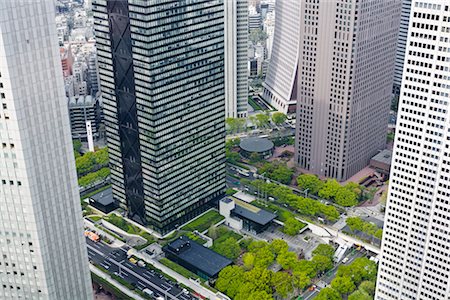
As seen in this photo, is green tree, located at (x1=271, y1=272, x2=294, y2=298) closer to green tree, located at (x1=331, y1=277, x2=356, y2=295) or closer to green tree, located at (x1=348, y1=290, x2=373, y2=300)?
green tree, located at (x1=331, y1=277, x2=356, y2=295)

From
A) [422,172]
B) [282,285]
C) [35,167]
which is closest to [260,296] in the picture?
[282,285]

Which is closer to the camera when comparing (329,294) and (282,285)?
(329,294)


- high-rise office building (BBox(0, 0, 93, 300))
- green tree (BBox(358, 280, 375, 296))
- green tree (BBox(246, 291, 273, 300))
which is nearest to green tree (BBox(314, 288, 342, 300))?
green tree (BBox(358, 280, 375, 296))

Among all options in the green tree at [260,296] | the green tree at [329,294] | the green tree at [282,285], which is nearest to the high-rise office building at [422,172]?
the green tree at [329,294]

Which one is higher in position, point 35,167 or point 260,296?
point 35,167

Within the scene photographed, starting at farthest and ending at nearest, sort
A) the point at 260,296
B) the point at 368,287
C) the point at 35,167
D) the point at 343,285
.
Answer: the point at 343,285
the point at 368,287
the point at 260,296
the point at 35,167

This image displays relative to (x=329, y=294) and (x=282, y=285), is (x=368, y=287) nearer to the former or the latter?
(x=329, y=294)
